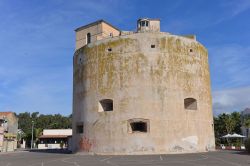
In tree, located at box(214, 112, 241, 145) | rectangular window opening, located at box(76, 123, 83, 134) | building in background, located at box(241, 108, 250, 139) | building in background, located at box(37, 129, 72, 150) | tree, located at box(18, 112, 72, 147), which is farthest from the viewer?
tree, located at box(18, 112, 72, 147)

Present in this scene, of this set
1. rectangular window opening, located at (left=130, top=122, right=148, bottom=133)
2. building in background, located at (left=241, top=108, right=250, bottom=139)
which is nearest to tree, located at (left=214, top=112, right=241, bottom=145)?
building in background, located at (left=241, top=108, right=250, bottom=139)

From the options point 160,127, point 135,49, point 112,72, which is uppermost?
point 135,49

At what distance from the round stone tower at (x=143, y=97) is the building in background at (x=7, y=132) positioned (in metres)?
18.8

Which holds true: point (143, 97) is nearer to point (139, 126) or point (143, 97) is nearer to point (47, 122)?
point (139, 126)

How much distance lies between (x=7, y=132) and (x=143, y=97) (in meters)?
29.3

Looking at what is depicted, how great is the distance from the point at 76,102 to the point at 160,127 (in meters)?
7.46

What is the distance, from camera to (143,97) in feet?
70.6

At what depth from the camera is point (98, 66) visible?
2338cm

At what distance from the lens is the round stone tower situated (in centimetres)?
2123

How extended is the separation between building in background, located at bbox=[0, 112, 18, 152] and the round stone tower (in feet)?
61.8

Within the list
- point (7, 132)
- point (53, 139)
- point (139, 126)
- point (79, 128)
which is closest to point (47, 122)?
point (53, 139)

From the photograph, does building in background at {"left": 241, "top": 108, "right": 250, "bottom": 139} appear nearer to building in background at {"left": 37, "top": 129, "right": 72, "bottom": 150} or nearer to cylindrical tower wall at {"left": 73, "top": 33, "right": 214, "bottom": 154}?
cylindrical tower wall at {"left": 73, "top": 33, "right": 214, "bottom": 154}

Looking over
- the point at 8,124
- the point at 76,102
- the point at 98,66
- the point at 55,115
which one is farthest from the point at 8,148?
the point at 55,115

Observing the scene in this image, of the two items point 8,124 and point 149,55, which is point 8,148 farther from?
point 149,55
